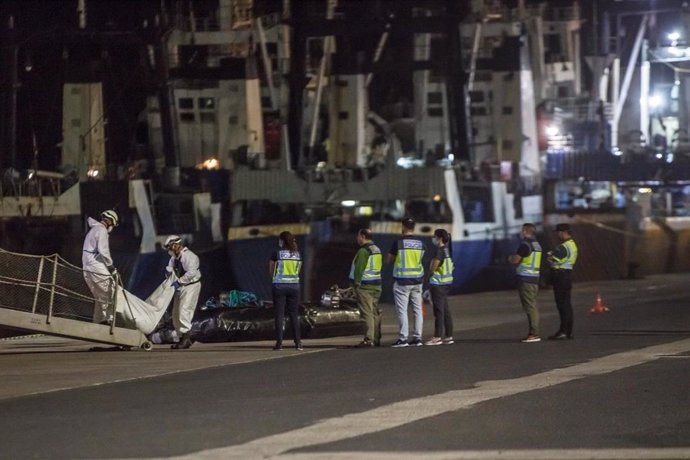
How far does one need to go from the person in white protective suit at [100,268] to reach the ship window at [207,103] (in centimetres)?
3647

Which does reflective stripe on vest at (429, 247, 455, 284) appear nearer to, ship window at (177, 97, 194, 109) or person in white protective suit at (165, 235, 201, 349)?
person in white protective suit at (165, 235, 201, 349)

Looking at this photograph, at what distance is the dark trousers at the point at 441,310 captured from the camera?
1792cm

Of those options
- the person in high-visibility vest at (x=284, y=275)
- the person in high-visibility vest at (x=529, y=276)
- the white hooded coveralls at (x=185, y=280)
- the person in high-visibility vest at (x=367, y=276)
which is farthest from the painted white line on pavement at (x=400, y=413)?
the white hooded coveralls at (x=185, y=280)

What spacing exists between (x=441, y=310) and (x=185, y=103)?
121ft

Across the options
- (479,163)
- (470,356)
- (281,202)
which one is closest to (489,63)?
(479,163)

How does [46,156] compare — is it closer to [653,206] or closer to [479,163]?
[479,163]

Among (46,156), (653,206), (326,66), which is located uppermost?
(326,66)

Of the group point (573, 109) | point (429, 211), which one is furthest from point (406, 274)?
point (573, 109)

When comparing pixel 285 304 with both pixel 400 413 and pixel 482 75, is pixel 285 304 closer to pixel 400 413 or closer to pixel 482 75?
pixel 400 413

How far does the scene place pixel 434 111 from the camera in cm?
5450

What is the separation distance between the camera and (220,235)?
156ft

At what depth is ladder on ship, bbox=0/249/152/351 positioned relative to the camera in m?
16.3

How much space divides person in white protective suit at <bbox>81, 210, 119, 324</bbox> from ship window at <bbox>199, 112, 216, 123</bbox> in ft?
122

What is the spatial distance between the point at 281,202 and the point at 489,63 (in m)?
13.3
